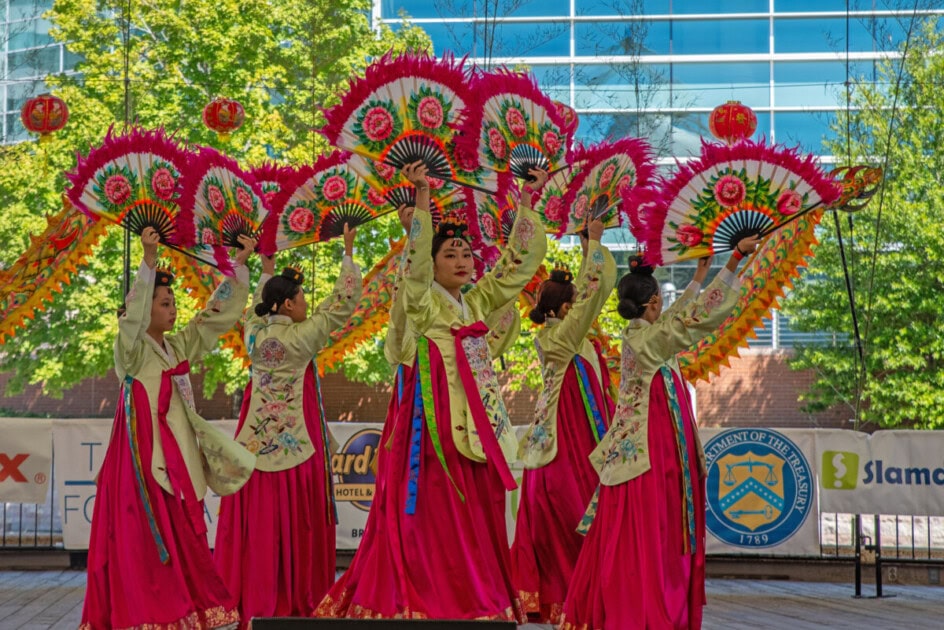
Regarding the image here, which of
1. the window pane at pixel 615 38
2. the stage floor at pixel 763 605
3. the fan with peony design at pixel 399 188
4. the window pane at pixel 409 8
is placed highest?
the window pane at pixel 409 8

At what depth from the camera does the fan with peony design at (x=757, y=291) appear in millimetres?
6500

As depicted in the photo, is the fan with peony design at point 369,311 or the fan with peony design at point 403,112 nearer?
the fan with peony design at point 403,112

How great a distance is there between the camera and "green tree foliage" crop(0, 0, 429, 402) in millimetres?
14359

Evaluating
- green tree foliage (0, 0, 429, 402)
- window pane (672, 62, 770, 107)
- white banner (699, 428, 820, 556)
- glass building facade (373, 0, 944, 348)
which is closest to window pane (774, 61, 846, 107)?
glass building facade (373, 0, 944, 348)

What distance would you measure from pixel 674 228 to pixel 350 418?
14779 millimetres

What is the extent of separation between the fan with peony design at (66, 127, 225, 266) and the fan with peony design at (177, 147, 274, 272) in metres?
0.05

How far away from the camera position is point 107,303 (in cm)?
1506

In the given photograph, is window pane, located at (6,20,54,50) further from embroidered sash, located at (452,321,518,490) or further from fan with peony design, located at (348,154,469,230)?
embroidered sash, located at (452,321,518,490)

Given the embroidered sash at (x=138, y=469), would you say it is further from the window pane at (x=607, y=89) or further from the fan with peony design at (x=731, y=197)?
the window pane at (x=607, y=89)

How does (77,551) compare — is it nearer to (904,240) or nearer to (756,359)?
(904,240)

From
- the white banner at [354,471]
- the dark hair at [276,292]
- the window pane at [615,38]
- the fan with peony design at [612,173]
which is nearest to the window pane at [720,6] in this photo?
the window pane at [615,38]

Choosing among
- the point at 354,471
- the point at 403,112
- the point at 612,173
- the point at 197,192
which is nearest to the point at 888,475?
the point at 612,173

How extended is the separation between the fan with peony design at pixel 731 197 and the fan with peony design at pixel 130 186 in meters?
2.12

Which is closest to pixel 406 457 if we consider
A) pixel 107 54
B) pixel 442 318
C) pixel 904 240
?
pixel 442 318
